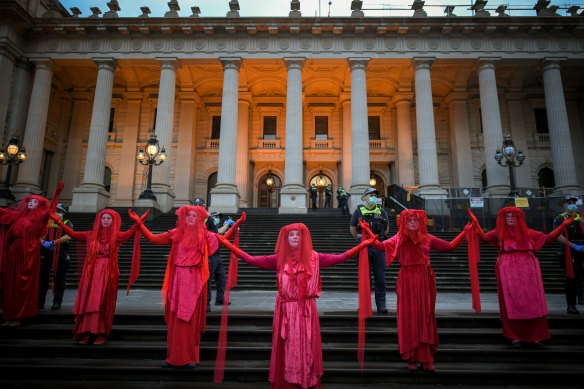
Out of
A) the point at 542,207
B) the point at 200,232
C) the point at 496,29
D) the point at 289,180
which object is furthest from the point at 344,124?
the point at 200,232

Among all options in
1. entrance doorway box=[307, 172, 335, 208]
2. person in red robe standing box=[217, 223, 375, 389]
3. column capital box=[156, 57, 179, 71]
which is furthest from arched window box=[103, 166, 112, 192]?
person in red robe standing box=[217, 223, 375, 389]

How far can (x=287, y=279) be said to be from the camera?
321 cm

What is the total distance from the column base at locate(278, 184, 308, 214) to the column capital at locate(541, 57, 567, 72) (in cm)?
1486

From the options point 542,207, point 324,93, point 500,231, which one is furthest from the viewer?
point 324,93

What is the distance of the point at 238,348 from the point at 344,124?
20.2 m

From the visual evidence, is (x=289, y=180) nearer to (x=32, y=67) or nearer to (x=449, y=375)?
(x=449, y=375)

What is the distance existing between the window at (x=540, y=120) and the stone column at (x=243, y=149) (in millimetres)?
19875

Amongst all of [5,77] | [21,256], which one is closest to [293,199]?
[21,256]

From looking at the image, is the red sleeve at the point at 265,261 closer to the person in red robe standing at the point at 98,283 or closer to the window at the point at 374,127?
the person in red robe standing at the point at 98,283

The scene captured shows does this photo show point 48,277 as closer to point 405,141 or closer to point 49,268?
point 49,268

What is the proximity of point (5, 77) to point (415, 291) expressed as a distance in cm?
2242

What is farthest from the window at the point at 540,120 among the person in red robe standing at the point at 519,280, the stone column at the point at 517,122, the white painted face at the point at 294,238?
the white painted face at the point at 294,238

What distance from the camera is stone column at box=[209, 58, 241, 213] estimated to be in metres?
16.8

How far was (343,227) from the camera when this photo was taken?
13.6 m
